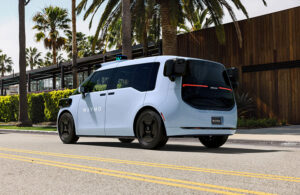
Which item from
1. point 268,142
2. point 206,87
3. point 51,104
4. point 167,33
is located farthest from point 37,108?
point 206,87

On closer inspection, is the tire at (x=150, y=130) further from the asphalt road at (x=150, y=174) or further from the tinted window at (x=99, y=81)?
the tinted window at (x=99, y=81)

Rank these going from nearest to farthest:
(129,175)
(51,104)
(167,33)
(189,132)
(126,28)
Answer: (129,175), (189,132), (126,28), (167,33), (51,104)

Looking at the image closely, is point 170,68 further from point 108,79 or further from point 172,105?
point 108,79

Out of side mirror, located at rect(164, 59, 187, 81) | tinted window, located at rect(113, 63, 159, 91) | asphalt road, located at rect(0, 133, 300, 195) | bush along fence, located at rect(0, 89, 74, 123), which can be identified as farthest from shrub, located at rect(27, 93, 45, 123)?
side mirror, located at rect(164, 59, 187, 81)

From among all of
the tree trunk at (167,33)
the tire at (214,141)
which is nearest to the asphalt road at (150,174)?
the tire at (214,141)

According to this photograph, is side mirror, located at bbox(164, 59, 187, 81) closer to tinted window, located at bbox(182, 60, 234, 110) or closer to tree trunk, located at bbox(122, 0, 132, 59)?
tinted window, located at bbox(182, 60, 234, 110)

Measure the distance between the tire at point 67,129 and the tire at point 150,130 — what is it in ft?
9.49

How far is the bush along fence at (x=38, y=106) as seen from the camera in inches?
1035

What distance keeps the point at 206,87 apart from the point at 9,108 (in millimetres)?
25044

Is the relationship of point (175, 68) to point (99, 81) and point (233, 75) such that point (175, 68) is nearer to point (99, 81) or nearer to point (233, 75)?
point (233, 75)

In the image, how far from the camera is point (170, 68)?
9094 mm

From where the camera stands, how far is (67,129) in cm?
1209

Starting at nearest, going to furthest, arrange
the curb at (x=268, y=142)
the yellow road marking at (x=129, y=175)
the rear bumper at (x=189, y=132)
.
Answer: the yellow road marking at (x=129, y=175)
the rear bumper at (x=189, y=132)
the curb at (x=268, y=142)

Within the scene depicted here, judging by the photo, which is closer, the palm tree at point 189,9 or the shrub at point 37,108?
the palm tree at point 189,9
